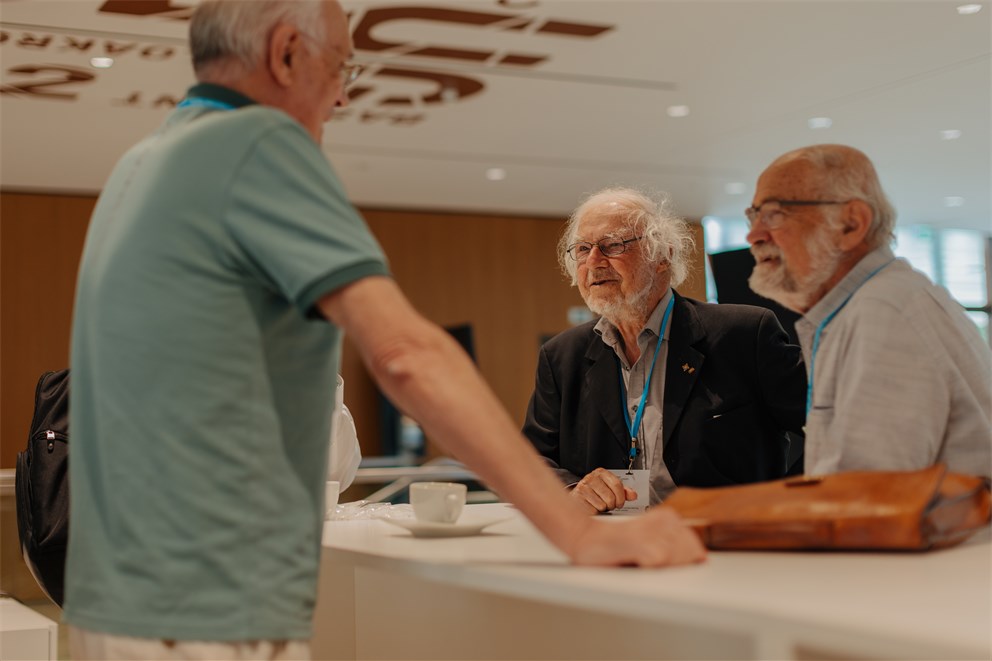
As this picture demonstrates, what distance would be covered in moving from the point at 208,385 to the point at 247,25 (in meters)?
0.52

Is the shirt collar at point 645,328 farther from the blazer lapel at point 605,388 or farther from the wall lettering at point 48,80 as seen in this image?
the wall lettering at point 48,80

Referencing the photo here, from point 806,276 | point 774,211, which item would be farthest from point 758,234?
point 806,276

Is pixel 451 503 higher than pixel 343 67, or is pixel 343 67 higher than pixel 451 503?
pixel 343 67

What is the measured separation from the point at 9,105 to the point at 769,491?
7596 millimetres

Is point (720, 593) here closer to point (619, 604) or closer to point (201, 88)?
point (619, 604)

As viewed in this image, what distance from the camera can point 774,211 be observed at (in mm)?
2219

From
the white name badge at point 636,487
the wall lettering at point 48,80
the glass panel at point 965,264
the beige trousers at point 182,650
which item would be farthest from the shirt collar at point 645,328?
the glass panel at point 965,264

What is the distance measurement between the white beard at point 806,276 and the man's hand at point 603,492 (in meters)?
0.71

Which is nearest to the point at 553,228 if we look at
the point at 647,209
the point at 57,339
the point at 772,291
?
the point at 57,339

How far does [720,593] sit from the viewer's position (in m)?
1.14

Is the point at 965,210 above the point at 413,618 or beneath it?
above

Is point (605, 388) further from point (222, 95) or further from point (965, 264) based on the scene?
point (965, 264)

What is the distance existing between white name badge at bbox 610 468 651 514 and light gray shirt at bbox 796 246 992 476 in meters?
0.95

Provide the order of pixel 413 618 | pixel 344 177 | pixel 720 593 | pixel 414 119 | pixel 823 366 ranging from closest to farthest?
1. pixel 720 593
2. pixel 823 366
3. pixel 413 618
4. pixel 414 119
5. pixel 344 177
